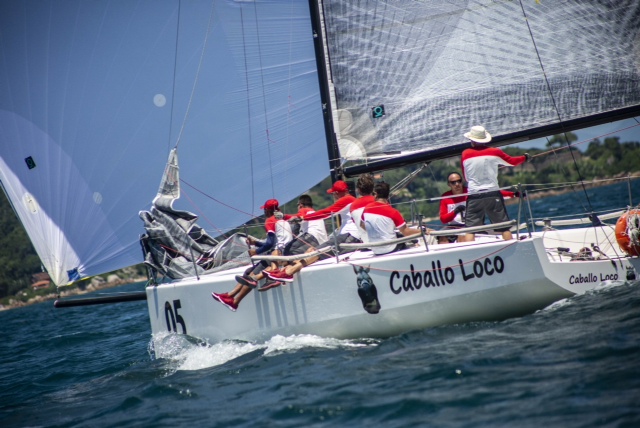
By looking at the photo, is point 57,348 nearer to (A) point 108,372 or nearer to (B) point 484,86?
(A) point 108,372

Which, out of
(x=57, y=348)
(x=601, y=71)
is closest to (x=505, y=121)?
(x=601, y=71)

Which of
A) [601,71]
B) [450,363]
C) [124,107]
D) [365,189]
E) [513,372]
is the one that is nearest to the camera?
[513,372]

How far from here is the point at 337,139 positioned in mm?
8047

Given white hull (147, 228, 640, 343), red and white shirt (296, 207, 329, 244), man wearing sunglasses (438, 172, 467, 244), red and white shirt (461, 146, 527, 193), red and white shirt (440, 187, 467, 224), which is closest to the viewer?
white hull (147, 228, 640, 343)

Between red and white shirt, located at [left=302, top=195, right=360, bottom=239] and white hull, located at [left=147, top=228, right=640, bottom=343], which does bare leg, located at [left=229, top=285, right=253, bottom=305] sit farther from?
red and white shirt, located at [left=302, top=195, right=360, bottom=239]

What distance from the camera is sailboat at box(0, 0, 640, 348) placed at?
6.35 m

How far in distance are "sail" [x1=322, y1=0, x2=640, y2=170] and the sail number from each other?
2.50 meters

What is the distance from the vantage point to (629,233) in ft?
20.9

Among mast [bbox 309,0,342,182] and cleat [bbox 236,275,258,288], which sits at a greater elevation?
mast [bbox 309,0,342,182]

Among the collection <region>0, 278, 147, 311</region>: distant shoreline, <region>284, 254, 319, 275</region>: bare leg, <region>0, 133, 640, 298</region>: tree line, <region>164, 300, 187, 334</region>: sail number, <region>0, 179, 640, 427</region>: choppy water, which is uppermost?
<region>0, 133, 640, 298</region>: tree line

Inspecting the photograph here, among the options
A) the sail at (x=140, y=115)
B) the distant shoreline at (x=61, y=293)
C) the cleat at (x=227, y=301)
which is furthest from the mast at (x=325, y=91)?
the distant shoreline at (x=61, y=293)

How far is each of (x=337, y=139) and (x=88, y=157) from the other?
3011 millimetres

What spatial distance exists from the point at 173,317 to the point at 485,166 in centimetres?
356

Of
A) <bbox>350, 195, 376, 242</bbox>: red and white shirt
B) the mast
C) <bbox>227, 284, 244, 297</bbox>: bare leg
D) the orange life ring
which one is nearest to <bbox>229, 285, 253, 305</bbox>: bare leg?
<bbox>227, 284, 244, 297</bbox>: bare leg
